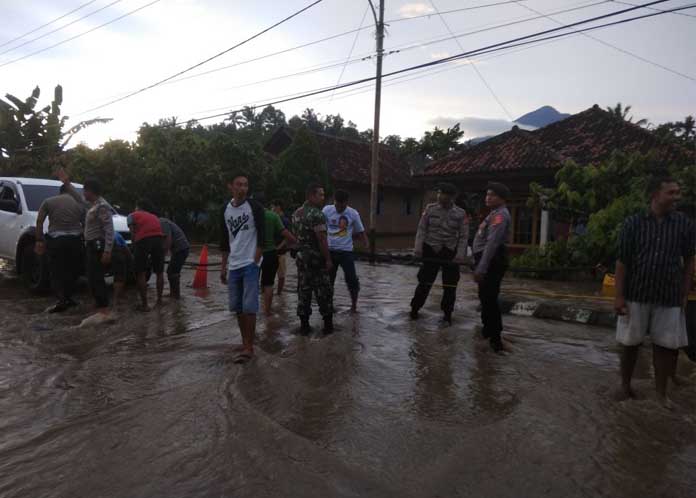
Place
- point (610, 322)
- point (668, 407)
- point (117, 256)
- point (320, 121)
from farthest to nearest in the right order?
point (320, 121) < point (117, 256) < point (610, 322) < point (668, 407)

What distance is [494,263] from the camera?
18.6 ft

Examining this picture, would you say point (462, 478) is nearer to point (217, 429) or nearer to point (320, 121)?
point (217, 429)

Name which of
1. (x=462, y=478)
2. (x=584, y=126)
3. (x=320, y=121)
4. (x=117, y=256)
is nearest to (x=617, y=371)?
(x=462, y=478)

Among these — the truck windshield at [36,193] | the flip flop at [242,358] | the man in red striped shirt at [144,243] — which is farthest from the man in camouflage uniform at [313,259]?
the truck windshield at [36,193]

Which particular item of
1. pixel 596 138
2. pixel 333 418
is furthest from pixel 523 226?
pixel 333 418

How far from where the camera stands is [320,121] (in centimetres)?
6141

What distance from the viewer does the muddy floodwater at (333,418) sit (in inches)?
124

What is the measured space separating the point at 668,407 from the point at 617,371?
3.69 ft

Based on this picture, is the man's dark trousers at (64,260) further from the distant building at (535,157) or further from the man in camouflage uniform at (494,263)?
the distant building at (535,157)

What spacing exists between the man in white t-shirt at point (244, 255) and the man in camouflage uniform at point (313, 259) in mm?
922

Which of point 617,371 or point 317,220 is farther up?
point 317,220

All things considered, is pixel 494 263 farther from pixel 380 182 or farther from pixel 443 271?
pixel 380 182

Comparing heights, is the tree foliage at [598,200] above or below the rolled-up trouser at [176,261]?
above

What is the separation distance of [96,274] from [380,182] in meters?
23.9
